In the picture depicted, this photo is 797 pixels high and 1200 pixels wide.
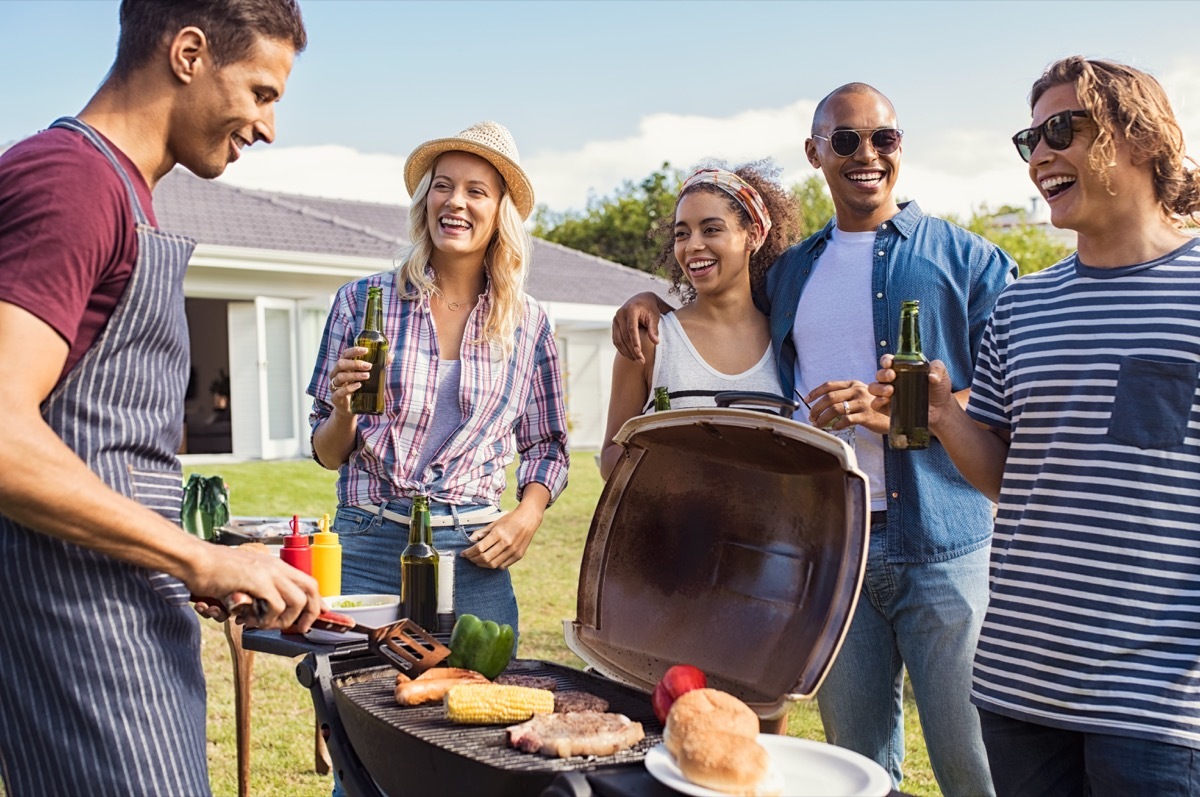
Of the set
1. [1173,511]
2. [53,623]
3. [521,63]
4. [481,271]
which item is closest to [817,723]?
[481,271]

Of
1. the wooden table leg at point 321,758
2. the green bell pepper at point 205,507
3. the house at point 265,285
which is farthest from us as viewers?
the house at point 265,285

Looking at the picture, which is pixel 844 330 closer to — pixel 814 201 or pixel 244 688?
pixel 244 688

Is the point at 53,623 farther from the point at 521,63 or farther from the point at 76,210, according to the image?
the point at 521,63

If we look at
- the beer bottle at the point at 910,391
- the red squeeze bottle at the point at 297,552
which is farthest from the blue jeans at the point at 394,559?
the beer bottle at the point at 910,391

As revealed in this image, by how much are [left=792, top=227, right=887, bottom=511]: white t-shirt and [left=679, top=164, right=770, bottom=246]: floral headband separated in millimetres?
247

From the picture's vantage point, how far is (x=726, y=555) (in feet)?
8.95

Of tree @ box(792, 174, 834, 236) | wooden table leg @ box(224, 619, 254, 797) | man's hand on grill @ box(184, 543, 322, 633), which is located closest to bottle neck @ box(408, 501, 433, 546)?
man's hand on grill @ box(184, 543, 322, 633)

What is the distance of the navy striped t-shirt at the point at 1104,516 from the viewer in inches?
92.4

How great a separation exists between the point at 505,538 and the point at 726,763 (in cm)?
168

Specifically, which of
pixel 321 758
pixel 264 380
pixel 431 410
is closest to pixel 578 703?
pixel 431 410

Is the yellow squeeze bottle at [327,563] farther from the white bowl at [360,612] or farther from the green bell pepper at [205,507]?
the green bell pepper at [205,507]

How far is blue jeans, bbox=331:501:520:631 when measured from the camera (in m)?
3.50

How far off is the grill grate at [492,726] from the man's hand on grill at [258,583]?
0.40 metres

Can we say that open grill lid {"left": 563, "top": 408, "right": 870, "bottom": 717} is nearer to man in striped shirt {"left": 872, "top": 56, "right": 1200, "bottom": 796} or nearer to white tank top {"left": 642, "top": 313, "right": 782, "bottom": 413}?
man in striped shirt {"left": 872, "top": 56, "right": 1200, "bottom": 796}
